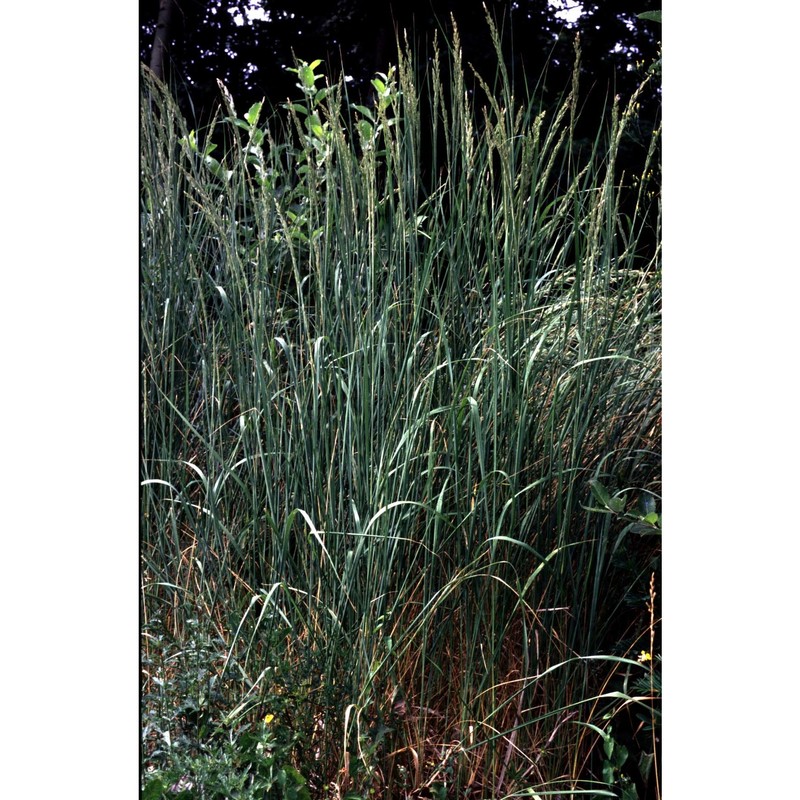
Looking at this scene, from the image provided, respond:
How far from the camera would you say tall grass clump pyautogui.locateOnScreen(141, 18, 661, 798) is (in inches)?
56.0

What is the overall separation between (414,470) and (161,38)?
1046 millimetres

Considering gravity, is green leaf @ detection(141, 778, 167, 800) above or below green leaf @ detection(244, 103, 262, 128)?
below

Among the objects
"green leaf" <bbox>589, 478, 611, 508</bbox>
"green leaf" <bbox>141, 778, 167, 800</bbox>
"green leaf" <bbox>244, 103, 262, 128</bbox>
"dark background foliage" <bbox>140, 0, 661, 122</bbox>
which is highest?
"dark background foliage" <bbox>140, 0, 661, 122</bbox>

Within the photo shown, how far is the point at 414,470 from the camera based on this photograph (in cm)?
143

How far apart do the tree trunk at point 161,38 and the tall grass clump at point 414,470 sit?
1.4 inches

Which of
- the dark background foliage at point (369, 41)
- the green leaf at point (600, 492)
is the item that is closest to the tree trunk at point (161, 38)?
the dark background foliage at point (369, 41)

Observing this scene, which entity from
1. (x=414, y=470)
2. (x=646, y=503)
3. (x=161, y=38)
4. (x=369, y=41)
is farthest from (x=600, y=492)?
(x=161, y=38)

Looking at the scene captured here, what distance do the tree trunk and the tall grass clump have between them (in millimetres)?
36

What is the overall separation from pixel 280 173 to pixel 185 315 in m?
0.37

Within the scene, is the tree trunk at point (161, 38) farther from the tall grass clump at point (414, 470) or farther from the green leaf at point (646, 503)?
the green leaf at point (646, 503)

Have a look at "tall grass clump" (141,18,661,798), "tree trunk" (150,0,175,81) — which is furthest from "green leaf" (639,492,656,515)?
"tree trunk" (150,0,175,81)

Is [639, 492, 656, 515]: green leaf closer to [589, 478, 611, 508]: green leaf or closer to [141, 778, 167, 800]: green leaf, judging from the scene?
[589, 478, 611, 508]: green leaf

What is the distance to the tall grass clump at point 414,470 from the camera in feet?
4.66

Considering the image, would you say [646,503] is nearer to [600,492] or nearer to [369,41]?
[600,492]
